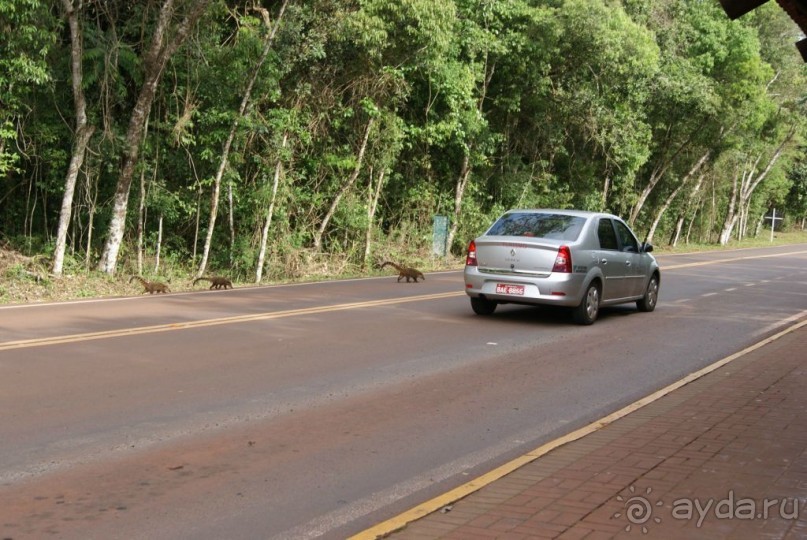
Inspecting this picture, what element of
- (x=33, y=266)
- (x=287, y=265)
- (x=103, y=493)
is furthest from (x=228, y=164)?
(x=103, y=493)

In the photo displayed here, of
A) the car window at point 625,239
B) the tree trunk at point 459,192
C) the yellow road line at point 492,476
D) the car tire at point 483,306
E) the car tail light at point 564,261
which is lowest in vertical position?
the yellow road line at point 492,476

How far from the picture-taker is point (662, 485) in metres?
5.43

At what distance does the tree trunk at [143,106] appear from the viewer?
17.1m

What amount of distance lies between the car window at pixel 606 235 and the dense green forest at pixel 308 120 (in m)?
8.65

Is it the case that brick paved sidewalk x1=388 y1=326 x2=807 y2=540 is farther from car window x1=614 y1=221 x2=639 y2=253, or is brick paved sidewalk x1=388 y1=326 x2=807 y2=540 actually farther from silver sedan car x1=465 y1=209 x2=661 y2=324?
car window x1=614 y1=221 x2=639 y2=253

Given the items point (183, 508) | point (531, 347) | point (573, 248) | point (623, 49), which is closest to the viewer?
point (183, 508)

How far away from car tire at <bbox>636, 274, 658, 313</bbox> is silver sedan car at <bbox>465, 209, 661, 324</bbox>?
1006 mm

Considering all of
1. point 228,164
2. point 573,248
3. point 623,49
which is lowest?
point 573,248

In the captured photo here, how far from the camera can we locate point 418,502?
17.5 feet

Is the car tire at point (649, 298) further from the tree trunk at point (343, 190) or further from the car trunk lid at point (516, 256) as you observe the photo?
the tree trunk at point (343, 190)

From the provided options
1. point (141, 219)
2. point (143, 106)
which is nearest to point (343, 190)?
point (141, 219)

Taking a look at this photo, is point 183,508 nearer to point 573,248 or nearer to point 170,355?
point 170,355

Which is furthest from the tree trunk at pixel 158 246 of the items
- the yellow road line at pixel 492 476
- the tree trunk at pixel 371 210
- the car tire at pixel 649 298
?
the yellow road line at pixel 492 476

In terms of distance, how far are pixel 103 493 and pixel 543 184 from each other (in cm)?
2916
